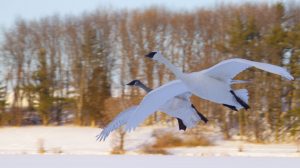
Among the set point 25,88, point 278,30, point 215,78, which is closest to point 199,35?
point 278,30

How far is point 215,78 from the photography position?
4.21 metres

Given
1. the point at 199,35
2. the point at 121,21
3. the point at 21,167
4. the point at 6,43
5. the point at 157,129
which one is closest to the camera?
the point at 21,167

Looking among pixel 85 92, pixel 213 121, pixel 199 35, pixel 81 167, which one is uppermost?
pixel 199 35

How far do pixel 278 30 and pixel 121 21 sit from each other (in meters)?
7.59

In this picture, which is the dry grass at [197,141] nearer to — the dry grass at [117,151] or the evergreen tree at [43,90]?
the dry grass at [117,151]

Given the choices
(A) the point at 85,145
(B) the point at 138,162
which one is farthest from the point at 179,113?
(A) the point at 85,145

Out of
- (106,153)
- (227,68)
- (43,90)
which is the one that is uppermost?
(43,90)

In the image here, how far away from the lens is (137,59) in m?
24.1

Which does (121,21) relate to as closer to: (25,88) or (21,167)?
(25,88)

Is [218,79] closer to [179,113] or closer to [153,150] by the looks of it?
[179,113]

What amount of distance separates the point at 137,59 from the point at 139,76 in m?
1.02

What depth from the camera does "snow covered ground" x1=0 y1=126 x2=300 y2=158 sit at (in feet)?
58.7

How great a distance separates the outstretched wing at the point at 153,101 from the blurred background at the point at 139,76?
13757 mm

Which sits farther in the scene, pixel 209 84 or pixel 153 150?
pixel 153 150
